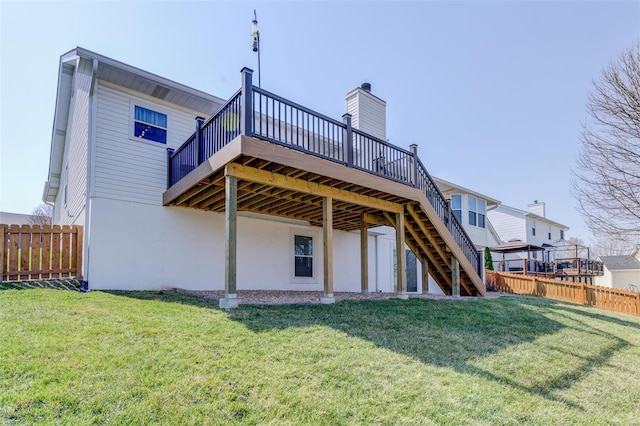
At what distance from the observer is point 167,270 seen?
882 cm

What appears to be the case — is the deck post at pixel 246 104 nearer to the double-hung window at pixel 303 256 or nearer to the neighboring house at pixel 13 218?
the double-hung window at pixel 303 256

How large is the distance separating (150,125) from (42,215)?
91.8 feet

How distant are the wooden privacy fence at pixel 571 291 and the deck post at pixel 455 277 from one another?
591 centimetres

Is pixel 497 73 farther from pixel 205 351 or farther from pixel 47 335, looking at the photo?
pixel 47 335

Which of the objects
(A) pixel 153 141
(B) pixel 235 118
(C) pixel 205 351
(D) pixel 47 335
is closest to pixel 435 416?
(C) pixel 205 351

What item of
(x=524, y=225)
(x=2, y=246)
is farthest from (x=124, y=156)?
(x=524, y=225)

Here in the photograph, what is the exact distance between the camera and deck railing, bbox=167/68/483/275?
625 centimetres

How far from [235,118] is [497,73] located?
32.9 ft

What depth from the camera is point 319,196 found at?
26.7 ft

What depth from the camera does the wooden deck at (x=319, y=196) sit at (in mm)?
6539

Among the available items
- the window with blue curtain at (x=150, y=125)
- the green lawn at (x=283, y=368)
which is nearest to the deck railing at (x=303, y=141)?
the window with blue curtain at (x=150, y=125)

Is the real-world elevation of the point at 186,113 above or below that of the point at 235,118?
above

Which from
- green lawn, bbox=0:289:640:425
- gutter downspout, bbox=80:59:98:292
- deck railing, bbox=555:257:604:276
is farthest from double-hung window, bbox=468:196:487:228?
gutter downspout, bbox=80:59:98:292

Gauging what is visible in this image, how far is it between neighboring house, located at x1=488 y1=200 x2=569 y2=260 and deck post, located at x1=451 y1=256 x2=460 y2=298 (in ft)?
54.9
